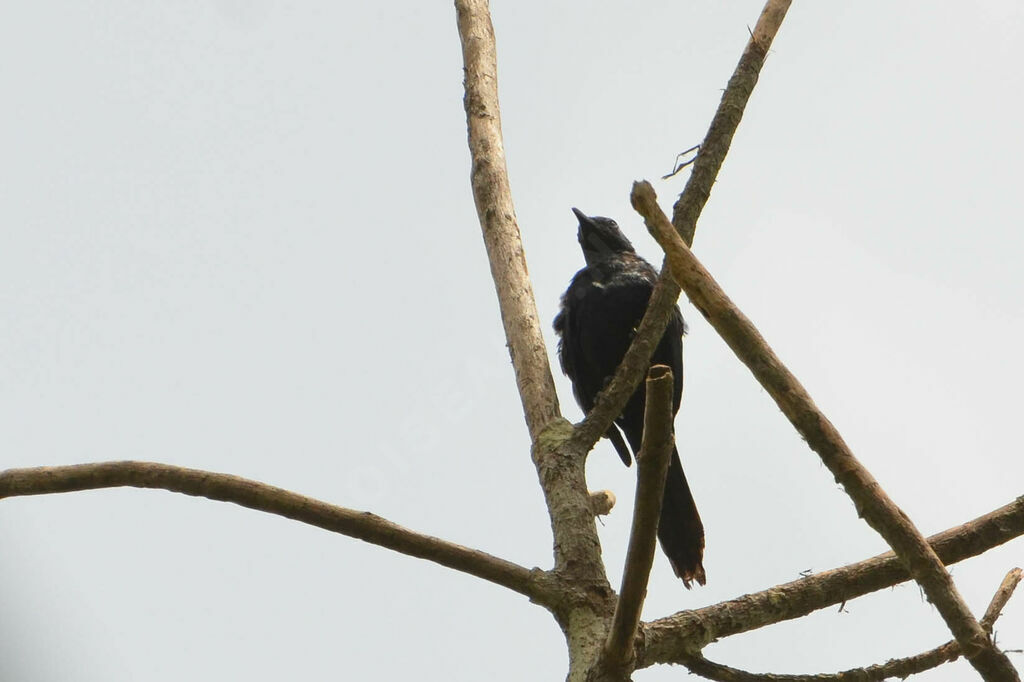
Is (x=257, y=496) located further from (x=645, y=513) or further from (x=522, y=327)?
(x=522, y=327)

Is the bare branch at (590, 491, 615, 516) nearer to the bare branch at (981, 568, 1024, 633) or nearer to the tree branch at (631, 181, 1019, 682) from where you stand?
the bare branch at (981, 568, 1024, 633)

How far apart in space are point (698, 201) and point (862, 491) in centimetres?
156

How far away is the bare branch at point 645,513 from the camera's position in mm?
1912

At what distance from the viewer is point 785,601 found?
99.3 inches

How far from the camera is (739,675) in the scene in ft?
8.58

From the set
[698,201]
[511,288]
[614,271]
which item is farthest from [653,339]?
[614,271]

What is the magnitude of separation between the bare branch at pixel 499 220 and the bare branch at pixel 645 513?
130cm

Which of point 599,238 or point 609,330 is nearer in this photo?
point 609,330

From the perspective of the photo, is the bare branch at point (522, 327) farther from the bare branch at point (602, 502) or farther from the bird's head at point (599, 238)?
the bird's head at point (599, 238)

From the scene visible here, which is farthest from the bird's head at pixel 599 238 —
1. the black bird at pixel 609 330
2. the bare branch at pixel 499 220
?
the bare branch at pixel 499 220

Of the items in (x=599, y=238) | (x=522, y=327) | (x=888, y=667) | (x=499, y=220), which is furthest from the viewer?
(x=599, y=238)

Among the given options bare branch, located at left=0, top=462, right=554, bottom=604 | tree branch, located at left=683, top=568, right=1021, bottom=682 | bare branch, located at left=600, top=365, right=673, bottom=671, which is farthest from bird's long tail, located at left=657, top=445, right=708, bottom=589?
bare branch, located at left=600, top=365, right=673, bottom=671

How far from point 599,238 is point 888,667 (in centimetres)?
368

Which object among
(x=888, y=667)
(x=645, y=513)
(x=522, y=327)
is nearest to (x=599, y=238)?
(x=522, y=327)
